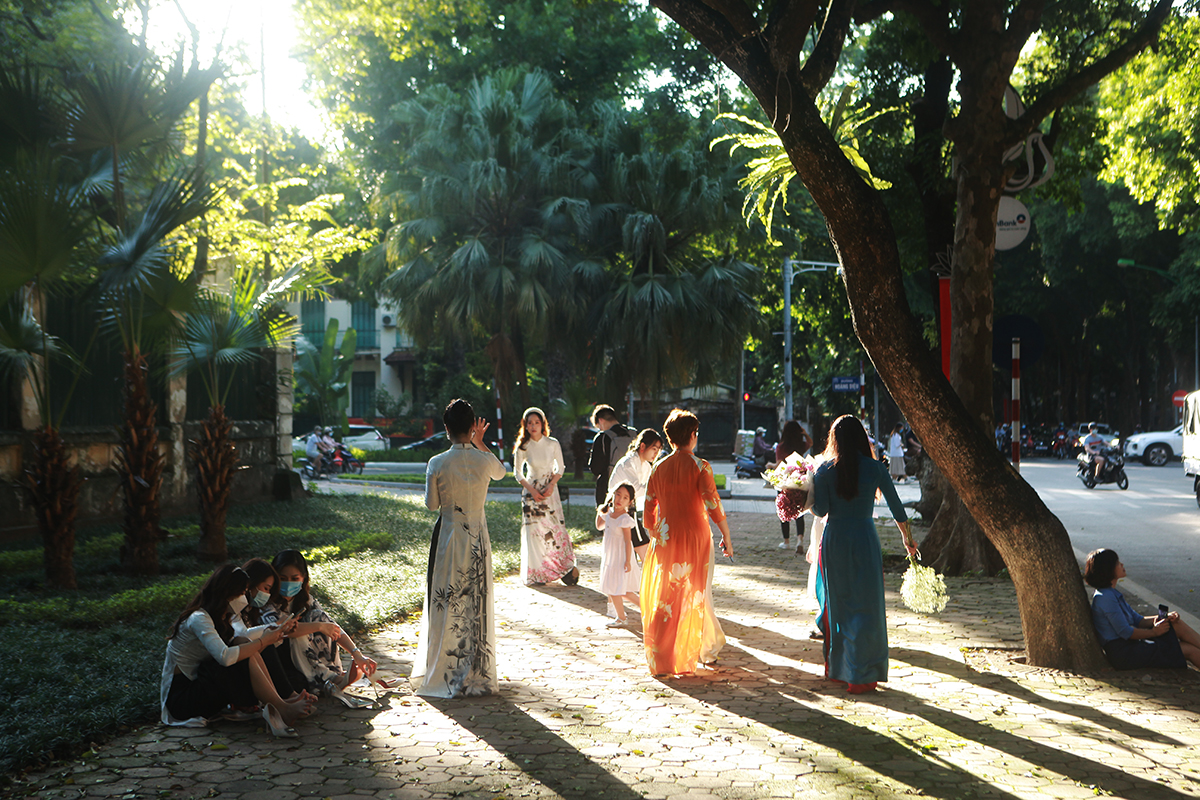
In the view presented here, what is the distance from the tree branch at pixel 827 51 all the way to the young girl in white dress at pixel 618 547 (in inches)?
140

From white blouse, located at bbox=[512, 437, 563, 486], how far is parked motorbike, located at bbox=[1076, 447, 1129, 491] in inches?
673

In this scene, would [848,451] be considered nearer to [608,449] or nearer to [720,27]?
[720,27]

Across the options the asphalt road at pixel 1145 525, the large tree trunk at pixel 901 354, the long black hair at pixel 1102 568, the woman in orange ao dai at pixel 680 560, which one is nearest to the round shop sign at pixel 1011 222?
the asphalt road at pixel 1145 525

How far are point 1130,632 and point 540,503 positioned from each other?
5416 mm

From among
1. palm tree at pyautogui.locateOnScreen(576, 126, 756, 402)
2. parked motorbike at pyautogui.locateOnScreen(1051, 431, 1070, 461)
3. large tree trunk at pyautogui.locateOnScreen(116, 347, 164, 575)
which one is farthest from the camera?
parked motorbike at pyautogui.locateOnScreen(1051, 431, 1070, 461)

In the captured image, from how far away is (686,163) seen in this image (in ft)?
79.0

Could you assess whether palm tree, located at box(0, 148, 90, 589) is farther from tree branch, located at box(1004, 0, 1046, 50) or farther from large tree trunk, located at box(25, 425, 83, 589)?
tree branch, located at box(1004, 0, 1046, 50)

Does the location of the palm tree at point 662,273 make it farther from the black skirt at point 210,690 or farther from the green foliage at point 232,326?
the black skirt at point 210,690

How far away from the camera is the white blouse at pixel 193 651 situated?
5340 mm

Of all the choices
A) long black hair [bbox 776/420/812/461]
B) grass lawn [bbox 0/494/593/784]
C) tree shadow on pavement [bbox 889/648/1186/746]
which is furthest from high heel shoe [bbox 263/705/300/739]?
long black hair [bbox 776/420/812/461]

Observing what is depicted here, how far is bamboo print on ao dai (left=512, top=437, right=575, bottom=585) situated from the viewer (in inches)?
401

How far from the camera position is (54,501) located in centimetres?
914

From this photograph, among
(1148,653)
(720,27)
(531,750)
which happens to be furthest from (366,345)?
(531,750)

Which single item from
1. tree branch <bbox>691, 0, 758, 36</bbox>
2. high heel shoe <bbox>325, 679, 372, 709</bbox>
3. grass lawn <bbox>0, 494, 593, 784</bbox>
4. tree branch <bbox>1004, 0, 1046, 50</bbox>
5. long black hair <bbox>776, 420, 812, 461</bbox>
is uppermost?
tree branch <bbox>1004, 0, 1046, 50</bbox>
